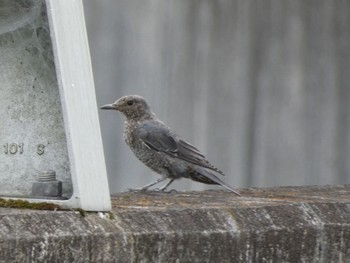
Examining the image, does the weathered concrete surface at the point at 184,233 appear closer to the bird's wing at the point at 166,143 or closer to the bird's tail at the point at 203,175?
the bird's tail at the point at 203,175

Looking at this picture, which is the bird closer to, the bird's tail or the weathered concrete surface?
the bird's tail

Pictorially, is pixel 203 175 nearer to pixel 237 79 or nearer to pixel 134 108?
pixel 134 108

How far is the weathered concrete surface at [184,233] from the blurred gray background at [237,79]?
318 centimetres

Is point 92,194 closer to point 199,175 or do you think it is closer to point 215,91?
point 199,175

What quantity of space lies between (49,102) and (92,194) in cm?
31

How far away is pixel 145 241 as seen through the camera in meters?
2.90

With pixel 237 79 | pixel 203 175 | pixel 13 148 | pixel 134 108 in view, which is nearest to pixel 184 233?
pixel 13 148

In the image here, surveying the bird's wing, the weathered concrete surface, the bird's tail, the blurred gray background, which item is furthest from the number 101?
the blurred gray background

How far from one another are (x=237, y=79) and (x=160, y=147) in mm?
1663

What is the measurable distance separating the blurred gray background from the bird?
0.78 metres

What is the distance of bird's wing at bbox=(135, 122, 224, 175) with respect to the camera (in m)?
5.60

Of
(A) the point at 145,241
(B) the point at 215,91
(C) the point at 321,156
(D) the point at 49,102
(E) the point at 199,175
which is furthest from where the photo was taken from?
(C) the point at 321,156

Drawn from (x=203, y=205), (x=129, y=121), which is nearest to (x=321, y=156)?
(x=129, y=121)

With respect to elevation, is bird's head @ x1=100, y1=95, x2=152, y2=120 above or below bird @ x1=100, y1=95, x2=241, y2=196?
above
